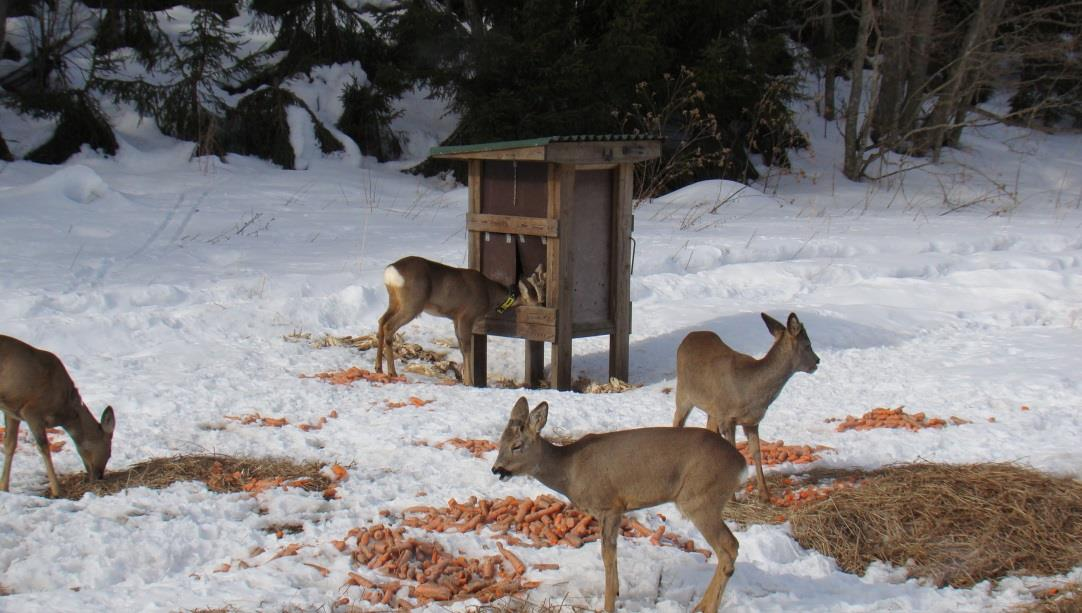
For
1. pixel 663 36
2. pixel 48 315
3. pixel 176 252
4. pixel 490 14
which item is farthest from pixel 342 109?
pixel 48 315

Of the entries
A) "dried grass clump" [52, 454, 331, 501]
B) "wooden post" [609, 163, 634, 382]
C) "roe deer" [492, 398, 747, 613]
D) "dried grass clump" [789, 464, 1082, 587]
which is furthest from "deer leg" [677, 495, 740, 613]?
"wooden post" [609, 163, 634, 382]

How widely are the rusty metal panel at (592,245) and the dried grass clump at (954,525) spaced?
13.0 feet

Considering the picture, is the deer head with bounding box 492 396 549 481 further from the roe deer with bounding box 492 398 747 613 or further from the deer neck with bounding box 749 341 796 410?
the deer neck with bounding box 749 341 796 410

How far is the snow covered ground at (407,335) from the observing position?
207 inches

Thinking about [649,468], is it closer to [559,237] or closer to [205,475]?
[205,475]

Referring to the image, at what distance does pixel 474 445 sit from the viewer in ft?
23.0

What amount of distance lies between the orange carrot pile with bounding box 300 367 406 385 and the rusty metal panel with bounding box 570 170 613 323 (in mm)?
1677

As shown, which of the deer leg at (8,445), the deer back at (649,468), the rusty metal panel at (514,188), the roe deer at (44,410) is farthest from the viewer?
the rusty metal panel at (514,188)

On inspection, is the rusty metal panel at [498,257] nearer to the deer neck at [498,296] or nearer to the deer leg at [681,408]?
the deer neck at [498,296]

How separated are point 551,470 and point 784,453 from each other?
2.48 meters

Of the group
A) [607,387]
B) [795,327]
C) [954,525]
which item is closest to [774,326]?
[795,327]

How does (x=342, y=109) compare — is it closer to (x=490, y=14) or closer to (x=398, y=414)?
(x=490, y=14)

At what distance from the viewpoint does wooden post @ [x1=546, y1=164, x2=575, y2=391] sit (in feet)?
30.6

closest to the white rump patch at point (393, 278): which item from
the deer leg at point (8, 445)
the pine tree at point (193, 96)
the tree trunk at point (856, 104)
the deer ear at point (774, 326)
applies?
the deer leg at point (8, 445)
